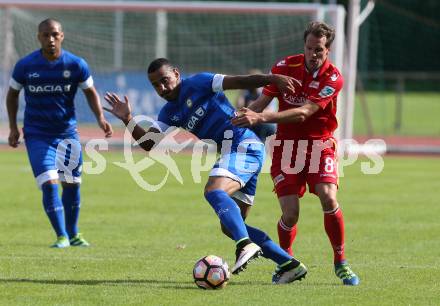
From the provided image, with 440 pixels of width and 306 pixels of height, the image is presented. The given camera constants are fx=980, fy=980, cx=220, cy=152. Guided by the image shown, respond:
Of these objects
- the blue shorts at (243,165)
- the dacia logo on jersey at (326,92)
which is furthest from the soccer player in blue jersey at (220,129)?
the dacia logo on jersey at (326,92)

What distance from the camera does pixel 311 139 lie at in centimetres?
858

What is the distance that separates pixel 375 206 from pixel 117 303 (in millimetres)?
8089

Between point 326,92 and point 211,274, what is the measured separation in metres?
1.83

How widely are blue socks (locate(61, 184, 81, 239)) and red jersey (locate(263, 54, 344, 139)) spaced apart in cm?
336

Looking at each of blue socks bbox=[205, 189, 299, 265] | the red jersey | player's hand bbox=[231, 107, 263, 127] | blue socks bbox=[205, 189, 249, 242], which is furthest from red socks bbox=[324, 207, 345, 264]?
player's hand bbox=[231, 107, 263, 127]

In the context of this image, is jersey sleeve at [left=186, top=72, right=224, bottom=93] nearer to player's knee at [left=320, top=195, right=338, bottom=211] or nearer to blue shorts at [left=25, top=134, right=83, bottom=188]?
player's knee at [left=320, top=195, right=338, bottom=211]

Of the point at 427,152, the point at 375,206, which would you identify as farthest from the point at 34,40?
the point at 375,206

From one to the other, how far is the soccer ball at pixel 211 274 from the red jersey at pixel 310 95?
1.36 m

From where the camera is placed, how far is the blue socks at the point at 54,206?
10617 mm

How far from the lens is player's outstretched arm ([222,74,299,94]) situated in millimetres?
8008

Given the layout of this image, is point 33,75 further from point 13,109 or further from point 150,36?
point 150,36

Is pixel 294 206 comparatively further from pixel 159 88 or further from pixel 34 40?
pixel 34 40

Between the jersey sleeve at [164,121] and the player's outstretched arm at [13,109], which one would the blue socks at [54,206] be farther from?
the jersey sleeve at [164,121]

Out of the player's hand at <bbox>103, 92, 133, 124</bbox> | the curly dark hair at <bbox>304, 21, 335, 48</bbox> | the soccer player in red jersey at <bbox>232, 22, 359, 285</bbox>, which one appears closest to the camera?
the curly dark hair at <bbox>304, 21, 335, 48</bbox>
